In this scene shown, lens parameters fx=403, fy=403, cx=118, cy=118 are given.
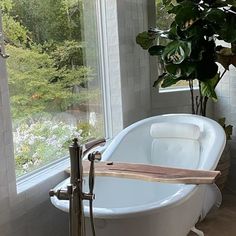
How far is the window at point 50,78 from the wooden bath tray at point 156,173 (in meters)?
0.43

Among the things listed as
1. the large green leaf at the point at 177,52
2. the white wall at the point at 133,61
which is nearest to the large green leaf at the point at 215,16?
the large green leaf at the point at 177,52

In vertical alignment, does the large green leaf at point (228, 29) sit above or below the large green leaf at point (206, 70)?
above

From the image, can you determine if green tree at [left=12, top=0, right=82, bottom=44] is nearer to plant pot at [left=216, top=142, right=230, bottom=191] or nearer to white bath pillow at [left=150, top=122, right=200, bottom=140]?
white bath pillow at [left=150, top=122, right=200, bottom=140]

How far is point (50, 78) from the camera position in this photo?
263cm

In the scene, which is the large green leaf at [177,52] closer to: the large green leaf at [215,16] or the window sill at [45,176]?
the large green leaf at [215,16]

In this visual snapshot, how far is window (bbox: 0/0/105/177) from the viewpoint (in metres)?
2.36

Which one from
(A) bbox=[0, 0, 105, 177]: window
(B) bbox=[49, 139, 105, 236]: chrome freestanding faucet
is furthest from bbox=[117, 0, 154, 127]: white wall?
(B) bbox=[49, 139, 105, 236]: chrome freestanding faucet

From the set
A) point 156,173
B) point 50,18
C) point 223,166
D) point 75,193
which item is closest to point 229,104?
point 223,166

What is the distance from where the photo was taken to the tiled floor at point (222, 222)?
115 inches

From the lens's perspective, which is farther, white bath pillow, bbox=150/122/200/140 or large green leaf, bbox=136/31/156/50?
large green leaf, bbox=136/31/156/50

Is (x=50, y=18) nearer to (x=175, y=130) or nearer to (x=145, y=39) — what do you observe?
(x=145, y=39)

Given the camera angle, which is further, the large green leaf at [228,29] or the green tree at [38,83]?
the large green leaf at [228,29]

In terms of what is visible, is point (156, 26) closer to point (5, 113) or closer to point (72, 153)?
point (5, 113)

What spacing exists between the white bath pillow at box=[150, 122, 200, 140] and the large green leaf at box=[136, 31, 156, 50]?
69 cm
